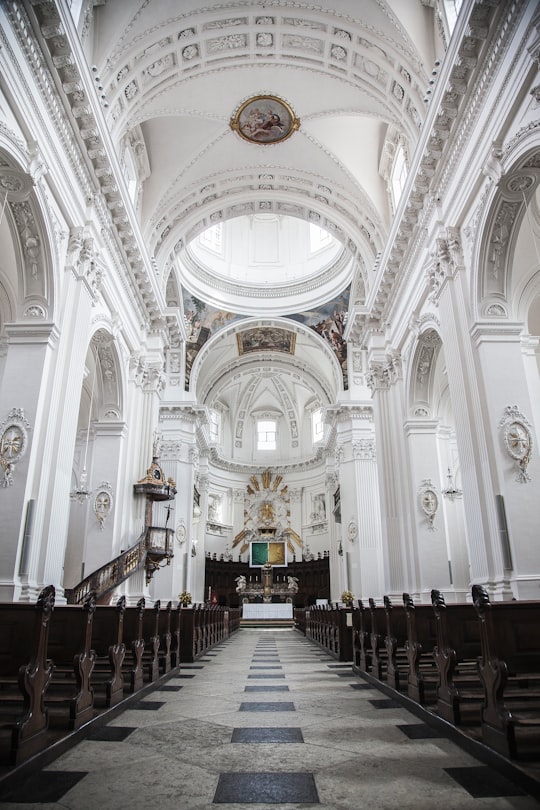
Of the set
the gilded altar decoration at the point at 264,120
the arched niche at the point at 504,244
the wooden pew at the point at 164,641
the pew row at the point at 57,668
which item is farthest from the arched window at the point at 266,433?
the pew row at the point at 57,668

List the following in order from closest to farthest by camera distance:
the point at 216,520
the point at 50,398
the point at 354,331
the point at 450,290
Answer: the point at 50,398 → the point at 450,290 → the point at 354,331 → the point at 216,520

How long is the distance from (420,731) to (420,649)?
108 cm

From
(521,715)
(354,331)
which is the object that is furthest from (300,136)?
(521,715)

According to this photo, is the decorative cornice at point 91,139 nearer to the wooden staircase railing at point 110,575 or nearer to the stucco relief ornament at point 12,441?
the stucco relief ornament at point 12,441

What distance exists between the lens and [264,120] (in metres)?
12.8

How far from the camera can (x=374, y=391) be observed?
1394 centimetres

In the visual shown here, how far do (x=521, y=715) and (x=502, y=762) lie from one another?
39 centimetres

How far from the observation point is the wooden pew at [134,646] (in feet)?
17.7

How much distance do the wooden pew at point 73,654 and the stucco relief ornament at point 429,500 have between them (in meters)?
8.45

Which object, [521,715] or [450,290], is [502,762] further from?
[450,290]

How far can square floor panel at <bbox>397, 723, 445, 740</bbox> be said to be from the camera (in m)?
3.75

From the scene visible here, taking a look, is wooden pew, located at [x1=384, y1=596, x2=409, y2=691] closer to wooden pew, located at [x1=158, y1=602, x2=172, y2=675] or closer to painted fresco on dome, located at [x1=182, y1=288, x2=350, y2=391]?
wooden pew, located at [x1=158, y1=602, x2=172, y2=675]

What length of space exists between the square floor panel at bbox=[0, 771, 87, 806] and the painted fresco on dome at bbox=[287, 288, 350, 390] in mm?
19507

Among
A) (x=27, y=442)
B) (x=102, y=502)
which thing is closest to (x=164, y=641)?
(x=27, y=442)
